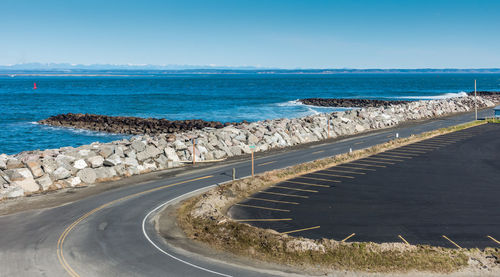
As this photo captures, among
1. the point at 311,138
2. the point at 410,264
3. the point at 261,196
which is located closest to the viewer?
the point at 410,264

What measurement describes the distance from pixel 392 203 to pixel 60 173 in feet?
73.2

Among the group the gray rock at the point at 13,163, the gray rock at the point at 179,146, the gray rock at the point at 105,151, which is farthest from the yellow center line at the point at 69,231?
the gray rock at the point at 13,163

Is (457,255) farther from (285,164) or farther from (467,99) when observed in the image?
(467,99)

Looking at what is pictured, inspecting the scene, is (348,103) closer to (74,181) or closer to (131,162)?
(131,162)

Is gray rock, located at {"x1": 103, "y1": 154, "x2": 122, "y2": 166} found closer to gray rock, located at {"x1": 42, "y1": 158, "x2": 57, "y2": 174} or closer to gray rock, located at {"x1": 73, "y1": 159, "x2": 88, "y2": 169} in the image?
gray rock, located at {"x1": 73, "y1": 159, "x2": 88, "y2": 169}

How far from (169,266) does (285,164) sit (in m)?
20.7

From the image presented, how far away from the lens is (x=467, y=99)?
9575cm

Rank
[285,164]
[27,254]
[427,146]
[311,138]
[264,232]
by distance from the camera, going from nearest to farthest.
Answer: [27,254], [264,232], [285,164], [427,146], [311,138]

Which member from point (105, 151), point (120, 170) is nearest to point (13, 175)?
point (105, 151)

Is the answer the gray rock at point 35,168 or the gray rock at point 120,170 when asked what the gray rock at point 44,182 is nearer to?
the gray rock at point 35,168

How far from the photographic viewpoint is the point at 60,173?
30.8 meters

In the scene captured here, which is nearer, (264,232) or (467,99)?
(264,232)

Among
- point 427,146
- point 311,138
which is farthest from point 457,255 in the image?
point 311,138

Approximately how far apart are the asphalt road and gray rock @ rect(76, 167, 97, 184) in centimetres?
298
